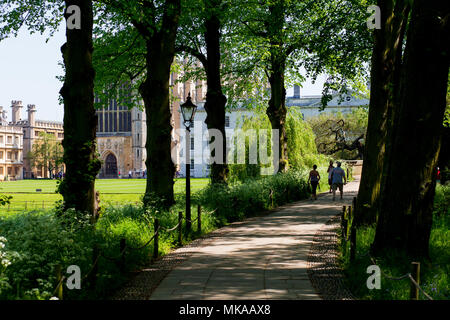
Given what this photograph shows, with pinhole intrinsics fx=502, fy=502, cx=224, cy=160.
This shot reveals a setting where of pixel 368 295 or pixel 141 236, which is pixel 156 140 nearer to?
pixel 141 236

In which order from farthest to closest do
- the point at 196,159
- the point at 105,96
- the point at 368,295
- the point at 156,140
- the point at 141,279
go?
the point at 196,159
the point at 105,96
the point at 156,140
the point at 141,279
the point at 368,295

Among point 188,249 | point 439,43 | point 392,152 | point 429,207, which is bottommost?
point 188,249

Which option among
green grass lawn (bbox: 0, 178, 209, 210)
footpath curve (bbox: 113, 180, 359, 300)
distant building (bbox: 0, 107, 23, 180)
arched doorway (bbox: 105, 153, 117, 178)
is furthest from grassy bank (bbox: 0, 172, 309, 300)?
distant building (bbox: 0, 107, 23, 180)

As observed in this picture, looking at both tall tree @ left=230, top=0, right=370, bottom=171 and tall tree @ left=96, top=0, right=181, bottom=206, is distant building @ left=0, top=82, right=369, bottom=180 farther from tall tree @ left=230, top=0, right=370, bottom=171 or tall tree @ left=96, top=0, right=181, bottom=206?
tall tree @ left=96, top=0, right=181, bottom=206

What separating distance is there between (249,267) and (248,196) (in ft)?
27.8

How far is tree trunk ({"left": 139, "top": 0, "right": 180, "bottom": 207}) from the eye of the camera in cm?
1211

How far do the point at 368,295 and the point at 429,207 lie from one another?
1971 millimetres

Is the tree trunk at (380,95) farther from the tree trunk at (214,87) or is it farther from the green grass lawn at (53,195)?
the tree trunk at (214,87)

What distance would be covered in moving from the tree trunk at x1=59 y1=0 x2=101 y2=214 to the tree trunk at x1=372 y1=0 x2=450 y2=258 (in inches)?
203

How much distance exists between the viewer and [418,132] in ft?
23.4

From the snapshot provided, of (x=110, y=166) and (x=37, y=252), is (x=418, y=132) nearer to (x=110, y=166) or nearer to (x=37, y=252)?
(x=37, y=252)

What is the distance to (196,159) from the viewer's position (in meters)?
75.9

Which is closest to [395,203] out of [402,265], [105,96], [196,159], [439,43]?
[402,265]

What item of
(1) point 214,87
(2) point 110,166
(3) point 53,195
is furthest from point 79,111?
(2) point 110,166
